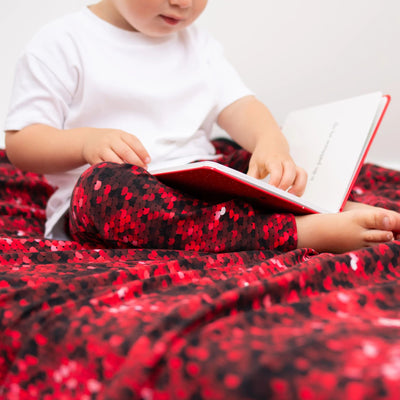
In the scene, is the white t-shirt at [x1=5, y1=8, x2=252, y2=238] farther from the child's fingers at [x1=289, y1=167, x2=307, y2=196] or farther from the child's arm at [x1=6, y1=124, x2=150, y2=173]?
the child's fingers at [x1=289, y1=167, x2=307, y2=196]

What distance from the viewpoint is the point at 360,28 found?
4.14ft

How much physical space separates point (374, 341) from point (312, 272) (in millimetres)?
145

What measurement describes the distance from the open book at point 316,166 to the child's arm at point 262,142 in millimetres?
54

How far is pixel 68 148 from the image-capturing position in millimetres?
739

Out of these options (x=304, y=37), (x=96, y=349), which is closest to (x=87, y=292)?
(x=96, y=349)

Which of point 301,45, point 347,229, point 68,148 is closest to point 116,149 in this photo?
point 68,148

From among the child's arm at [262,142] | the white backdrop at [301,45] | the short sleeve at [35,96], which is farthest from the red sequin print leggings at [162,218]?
the white backdrop at [301,45]

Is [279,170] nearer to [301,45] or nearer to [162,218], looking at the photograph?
[162,218]

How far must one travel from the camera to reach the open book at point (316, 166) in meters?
0.57

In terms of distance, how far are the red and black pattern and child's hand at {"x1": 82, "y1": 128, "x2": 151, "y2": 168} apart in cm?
16

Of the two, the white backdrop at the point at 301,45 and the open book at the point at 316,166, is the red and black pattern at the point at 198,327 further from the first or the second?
the white backdrop at the point at 301,45

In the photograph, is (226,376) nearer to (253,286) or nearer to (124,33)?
(253,286)

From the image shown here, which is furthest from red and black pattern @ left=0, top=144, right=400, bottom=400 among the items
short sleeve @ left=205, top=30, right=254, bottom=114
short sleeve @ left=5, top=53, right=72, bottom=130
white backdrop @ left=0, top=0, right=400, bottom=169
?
white backdrop @ left=0, top=0, right=400, bottom=169

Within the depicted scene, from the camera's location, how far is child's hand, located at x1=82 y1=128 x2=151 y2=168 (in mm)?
672
